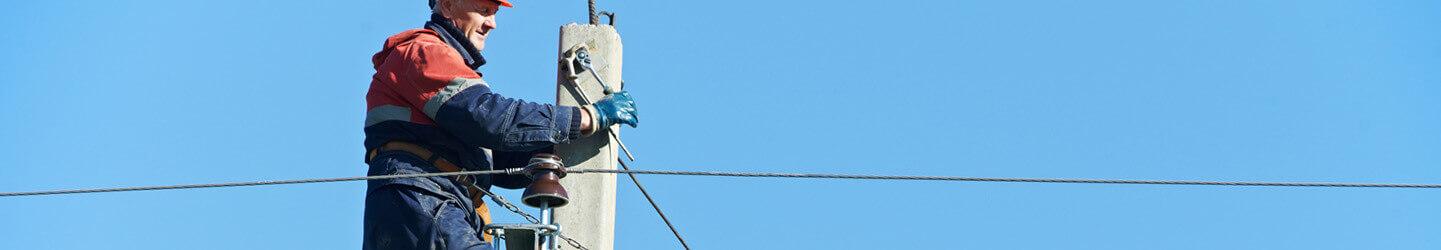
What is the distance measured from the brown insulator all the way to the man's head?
59cm

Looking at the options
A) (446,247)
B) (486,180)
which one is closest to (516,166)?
(486,180)

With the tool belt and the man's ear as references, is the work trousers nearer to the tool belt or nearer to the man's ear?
the tool belt

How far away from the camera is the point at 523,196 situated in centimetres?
685

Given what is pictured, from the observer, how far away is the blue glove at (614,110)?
274 inches

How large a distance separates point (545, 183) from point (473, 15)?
0.76 metres

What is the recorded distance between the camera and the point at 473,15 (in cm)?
731

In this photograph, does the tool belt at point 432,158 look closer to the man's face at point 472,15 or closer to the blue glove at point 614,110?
the blue glove at point 614,110

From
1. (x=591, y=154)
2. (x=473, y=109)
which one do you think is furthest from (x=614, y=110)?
(x=473, y=109)

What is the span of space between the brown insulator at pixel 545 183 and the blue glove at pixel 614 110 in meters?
0.18

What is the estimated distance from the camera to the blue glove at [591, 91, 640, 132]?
695 cm

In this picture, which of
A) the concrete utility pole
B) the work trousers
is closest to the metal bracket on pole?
the concrete utility pole

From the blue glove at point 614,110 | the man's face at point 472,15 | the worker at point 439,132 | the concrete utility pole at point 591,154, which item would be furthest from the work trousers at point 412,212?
the man's face at point 472,15

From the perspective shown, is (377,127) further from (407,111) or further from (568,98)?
(568,98)

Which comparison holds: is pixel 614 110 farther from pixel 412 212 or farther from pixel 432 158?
pixel 412 212
